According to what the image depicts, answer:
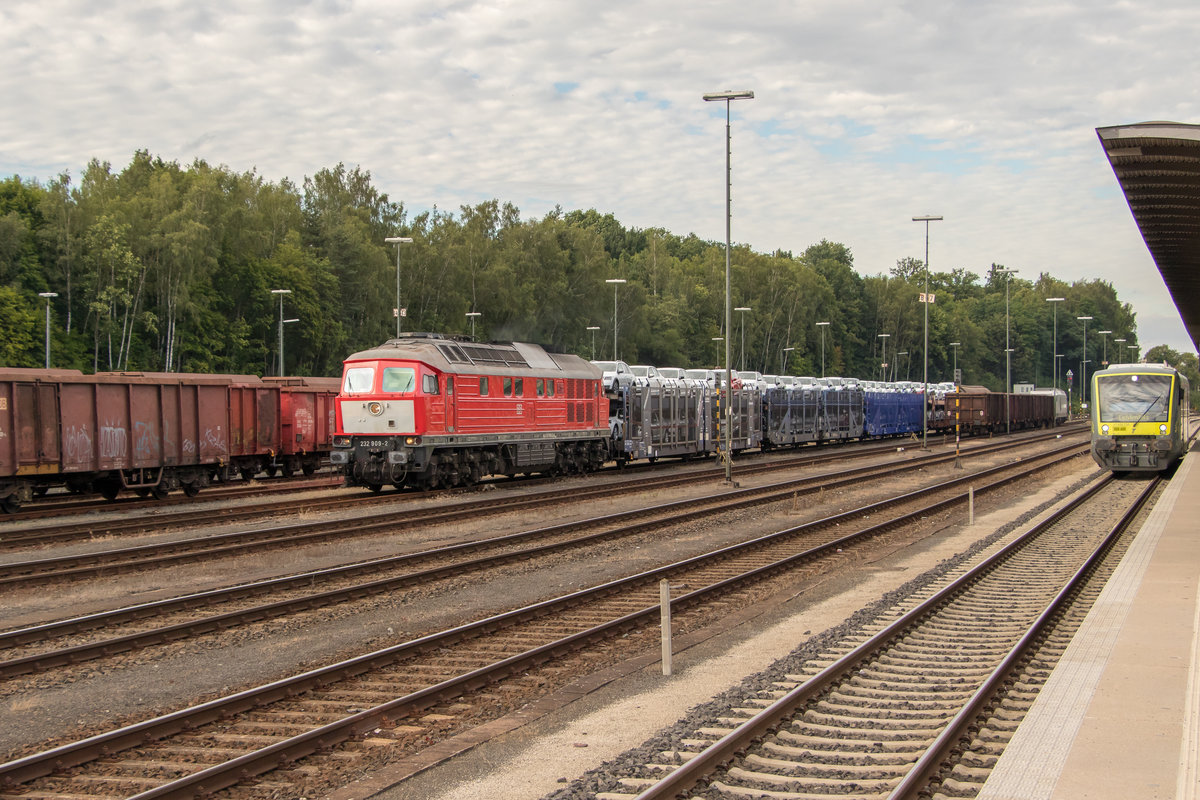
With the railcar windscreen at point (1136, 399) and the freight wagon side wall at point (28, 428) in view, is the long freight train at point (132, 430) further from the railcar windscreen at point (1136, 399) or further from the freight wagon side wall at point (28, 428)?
the railcar windscreen at point (1136, 399)

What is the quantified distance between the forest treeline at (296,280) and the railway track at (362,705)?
2197 inches

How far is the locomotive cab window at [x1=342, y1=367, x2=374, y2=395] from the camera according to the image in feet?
86.2

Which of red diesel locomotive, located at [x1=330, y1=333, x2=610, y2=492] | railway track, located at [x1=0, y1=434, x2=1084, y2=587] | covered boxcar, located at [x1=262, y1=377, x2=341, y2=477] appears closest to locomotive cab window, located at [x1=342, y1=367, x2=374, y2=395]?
red diesel locomotive, located at [x1=330, y1=333, x2=610, y2=492]

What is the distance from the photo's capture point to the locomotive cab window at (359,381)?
86.2 ft

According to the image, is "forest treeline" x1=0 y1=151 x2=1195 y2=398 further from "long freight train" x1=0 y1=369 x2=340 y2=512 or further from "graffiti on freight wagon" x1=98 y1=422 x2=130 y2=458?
"graffiti on freight wagon" x1=98 y1=422 x2=130 y2=458

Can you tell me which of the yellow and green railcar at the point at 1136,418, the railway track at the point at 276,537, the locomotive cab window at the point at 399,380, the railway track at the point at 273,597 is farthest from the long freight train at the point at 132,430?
the yellow and green railcar at the point at 1136,418

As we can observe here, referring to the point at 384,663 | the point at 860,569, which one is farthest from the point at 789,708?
the point at 860,569

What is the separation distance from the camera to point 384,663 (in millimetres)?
10320

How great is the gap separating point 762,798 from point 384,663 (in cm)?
471

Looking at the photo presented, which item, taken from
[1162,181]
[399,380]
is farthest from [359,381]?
[1162,181]

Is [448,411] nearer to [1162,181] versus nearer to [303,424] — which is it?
[303,424]

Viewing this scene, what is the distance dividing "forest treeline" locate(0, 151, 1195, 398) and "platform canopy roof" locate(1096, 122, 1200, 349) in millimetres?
53928

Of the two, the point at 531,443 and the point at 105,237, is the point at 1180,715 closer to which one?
the point at 531,443

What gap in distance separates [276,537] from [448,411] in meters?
7.73
